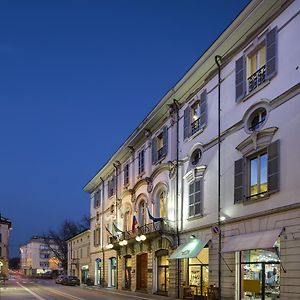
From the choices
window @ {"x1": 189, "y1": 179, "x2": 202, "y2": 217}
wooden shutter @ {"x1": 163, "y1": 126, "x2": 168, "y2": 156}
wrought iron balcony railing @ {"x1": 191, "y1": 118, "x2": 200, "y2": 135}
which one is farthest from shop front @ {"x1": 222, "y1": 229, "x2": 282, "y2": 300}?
wooden shutter @ {"x1": 163, "y1": 126, "x2": 168, "y2": 156}

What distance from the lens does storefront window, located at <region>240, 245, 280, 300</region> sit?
2183 centimetres

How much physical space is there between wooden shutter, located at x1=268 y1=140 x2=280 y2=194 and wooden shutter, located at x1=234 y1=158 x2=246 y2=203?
2.36 meters

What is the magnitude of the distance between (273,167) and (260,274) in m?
4.48

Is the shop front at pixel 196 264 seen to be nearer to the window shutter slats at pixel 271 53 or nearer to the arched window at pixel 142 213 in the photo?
the arched window at pixel 142 213

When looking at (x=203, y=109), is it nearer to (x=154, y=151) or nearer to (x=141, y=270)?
(x=154, y=151)

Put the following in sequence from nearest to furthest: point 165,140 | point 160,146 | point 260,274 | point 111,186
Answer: point 260,274
point 165,140
point 160,146
point 111,186

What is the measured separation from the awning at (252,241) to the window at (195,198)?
4.12m

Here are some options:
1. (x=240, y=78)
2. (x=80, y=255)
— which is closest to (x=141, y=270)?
(x=240, y=78)

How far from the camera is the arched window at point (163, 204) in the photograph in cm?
3578

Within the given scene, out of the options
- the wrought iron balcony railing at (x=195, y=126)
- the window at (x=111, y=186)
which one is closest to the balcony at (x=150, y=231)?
the wrought iron balcony railing at (x=195, y=126)

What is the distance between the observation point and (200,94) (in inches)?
1187

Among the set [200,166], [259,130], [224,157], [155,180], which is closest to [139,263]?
[155,180]

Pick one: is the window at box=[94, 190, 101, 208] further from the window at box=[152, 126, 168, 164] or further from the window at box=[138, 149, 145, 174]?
the window at box=[152, 126, 168, 164]

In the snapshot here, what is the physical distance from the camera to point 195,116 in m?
31.4
